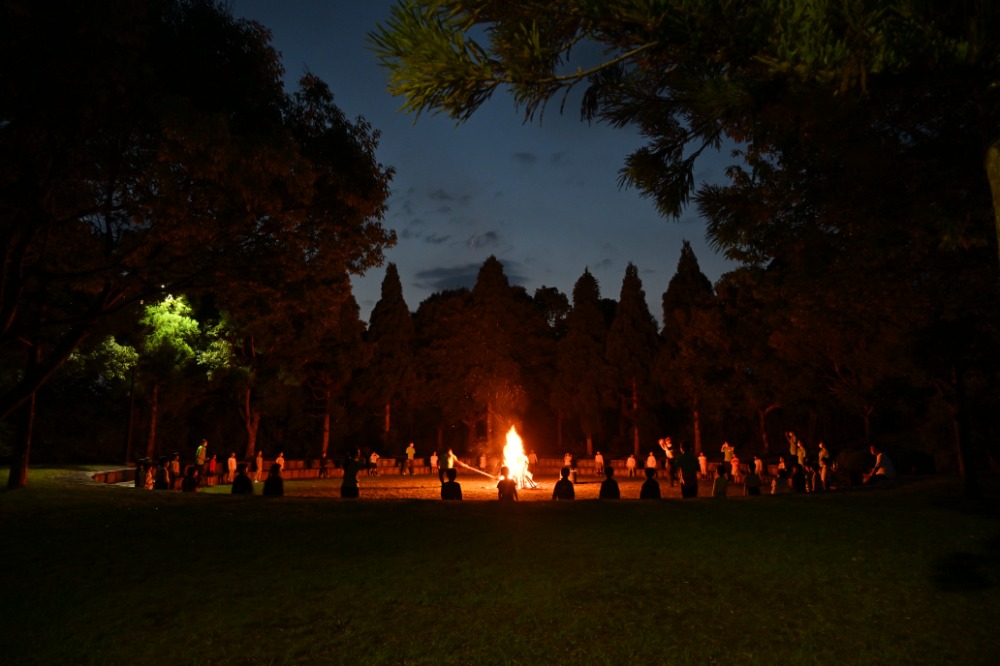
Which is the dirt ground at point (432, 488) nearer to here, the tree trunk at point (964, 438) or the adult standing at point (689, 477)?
the adult standing at point (689, 477)

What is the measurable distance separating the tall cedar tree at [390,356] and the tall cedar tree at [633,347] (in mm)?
14715

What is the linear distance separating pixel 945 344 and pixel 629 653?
1176 cm

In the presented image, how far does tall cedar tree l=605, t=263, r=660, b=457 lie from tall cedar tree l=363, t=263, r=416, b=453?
14.7 m

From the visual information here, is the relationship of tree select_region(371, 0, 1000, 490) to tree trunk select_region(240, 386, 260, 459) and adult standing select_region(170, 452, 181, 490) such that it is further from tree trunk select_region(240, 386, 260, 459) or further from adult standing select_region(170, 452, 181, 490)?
tree trunk select_region(240, 386, 260, 459)

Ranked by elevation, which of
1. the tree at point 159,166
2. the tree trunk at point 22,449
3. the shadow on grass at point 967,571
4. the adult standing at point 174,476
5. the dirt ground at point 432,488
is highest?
the tree at point 159,166

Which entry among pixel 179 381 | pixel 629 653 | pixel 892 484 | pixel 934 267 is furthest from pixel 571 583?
pixel 179 381

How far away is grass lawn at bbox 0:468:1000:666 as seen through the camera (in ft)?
18.2

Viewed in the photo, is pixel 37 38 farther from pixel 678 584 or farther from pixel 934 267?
pixel 934 267

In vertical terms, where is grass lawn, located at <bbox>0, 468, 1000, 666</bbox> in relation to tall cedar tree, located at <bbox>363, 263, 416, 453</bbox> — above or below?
below

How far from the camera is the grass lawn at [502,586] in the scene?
5555mm

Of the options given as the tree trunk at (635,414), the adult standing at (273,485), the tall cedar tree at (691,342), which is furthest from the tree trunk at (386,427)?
the adult standing at (273,485)

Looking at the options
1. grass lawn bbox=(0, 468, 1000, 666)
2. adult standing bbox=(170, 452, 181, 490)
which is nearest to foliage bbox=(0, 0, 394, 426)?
grass lawn bbox=(0, 468, 1000, 666)

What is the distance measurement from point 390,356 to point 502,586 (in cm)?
3814

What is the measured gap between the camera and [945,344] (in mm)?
13219
